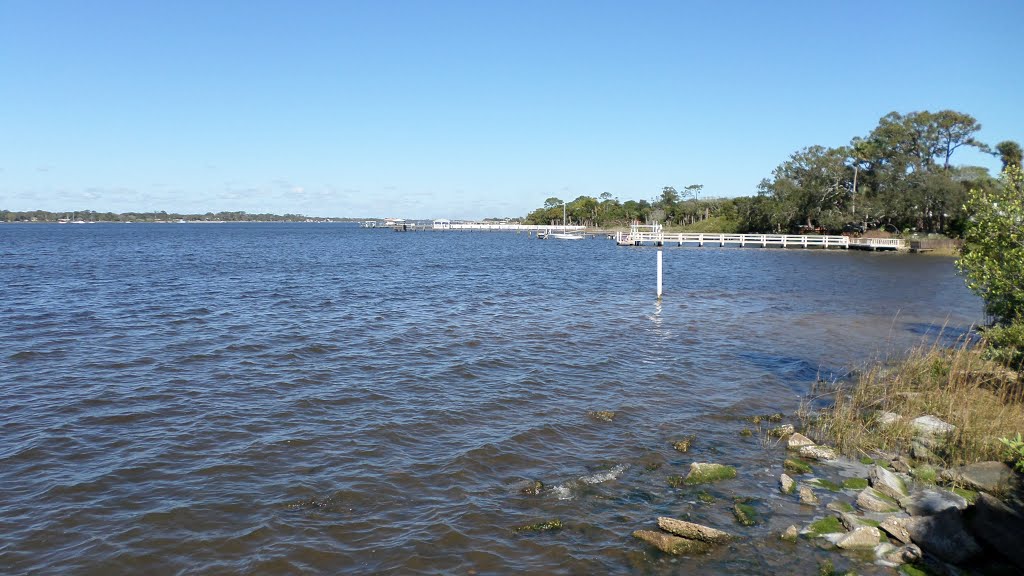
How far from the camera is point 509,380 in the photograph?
48.7 ft

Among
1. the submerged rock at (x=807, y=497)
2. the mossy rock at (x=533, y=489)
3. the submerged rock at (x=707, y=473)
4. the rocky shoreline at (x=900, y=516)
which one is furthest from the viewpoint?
the submerged rock at (x=707, y=473)

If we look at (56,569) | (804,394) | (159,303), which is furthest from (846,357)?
(159,303)

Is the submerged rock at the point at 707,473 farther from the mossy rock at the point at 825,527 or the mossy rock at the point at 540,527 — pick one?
the mossy rock at the point at 540,527

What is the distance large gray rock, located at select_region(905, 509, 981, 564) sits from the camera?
6.57 meters

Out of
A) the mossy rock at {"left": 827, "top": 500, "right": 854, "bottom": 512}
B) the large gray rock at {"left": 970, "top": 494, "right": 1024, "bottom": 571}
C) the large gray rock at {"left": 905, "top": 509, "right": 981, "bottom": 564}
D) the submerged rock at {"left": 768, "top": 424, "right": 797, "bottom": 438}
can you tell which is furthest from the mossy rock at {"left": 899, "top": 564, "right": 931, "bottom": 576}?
the submerged rock at {"left": 768, "top": 424, "right": 797, "bottom": 438}

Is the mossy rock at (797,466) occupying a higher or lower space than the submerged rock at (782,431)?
lower

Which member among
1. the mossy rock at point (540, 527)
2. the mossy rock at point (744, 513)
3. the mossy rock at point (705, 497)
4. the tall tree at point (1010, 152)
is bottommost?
the mossy rock at point (540, 527)

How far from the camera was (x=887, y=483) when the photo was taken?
826 cm

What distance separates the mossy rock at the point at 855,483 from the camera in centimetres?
859

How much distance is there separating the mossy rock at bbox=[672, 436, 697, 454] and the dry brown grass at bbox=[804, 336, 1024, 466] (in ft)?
7.35

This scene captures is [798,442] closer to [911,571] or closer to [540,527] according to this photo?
[911,571]

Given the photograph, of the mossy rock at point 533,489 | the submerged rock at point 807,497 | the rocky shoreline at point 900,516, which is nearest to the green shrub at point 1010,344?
the rocky shoreline at point 900,516

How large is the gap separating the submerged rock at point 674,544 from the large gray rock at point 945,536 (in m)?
2.35

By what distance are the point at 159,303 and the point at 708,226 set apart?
4506 inches
